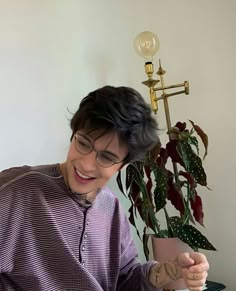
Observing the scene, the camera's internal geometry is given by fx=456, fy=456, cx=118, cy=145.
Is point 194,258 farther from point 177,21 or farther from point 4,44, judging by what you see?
point 177,21

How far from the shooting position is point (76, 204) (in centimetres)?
113

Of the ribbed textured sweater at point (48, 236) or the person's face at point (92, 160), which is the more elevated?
the person's face at point (92, 160)

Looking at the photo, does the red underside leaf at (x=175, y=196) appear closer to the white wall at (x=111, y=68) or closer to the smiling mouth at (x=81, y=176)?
the white wall at (x=111, y=68)

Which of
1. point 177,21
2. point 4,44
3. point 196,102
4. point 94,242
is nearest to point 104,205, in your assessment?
point 94,242

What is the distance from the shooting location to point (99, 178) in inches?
42.6

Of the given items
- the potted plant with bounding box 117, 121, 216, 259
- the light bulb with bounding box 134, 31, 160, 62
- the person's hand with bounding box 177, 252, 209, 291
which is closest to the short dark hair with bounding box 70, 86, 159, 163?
the person's hand with bounding box 177, 252, 209, 291

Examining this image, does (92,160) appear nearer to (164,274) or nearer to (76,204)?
(76,204)

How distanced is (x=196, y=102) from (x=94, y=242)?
3.38 feet

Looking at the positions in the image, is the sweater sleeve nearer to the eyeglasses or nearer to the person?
the person

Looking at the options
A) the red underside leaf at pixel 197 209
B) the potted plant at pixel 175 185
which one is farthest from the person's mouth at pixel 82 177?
the red underside leaf at pixel 197 209

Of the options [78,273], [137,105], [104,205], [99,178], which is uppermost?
[137,105]

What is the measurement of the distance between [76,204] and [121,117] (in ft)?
0.93

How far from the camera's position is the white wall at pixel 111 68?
168 cm

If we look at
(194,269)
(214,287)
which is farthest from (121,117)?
(214,287)
